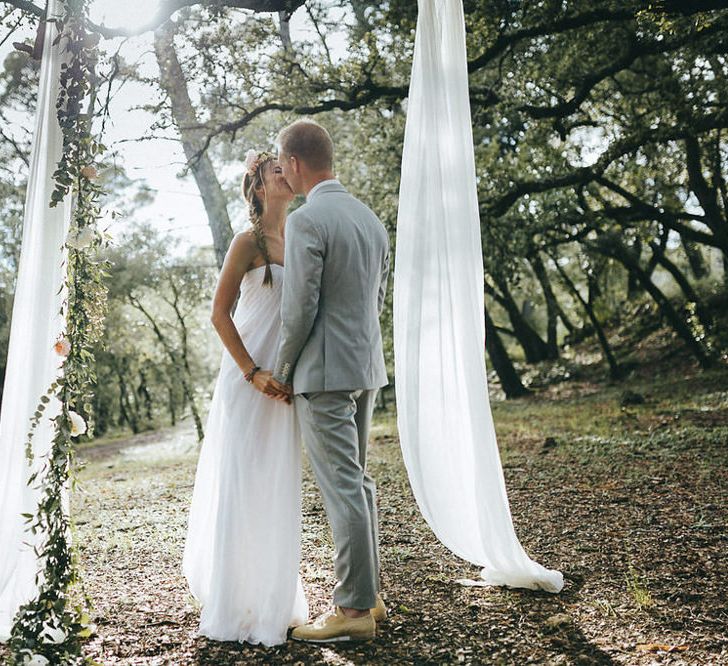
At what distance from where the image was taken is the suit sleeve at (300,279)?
113 inches

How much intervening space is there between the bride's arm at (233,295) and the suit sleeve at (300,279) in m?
0.27

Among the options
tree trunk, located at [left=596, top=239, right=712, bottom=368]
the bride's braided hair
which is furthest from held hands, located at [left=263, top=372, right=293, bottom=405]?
tree trunk, located at [left=596, top=239, right=712, bottom=368]

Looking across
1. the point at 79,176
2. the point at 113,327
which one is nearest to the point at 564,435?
the point at 79,176

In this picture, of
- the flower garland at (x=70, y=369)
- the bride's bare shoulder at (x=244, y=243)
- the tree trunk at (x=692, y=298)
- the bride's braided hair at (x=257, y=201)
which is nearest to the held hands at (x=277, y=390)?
the bride's braided hair at (x=257, y=201)

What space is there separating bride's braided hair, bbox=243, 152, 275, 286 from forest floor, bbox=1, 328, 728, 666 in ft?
4.07

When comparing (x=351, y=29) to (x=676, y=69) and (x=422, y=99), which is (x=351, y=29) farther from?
(x=422, y=99)

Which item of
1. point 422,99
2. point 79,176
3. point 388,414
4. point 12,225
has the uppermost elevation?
point 12,225

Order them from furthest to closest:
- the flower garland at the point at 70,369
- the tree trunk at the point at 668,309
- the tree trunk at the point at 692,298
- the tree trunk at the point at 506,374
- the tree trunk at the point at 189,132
Result: the tree trunk at the point at 506,374 → the tree trunk at the point at 692,298 → the tree trunk at the point at 668,309 → the tree trunk at the point at 189,132 → the flower garland at the point at 70,369

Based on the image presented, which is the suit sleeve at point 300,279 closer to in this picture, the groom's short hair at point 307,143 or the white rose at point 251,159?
the groom's short hair at point 307,143

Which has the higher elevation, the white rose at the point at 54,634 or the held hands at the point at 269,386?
the held hands at the point at 269,386

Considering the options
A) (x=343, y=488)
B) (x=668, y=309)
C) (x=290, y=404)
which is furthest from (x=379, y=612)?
(x=668, y=309)

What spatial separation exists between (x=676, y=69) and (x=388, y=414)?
10184 mm

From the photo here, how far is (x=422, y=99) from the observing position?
3.47 metres

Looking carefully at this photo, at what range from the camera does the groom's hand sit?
3.04 m
